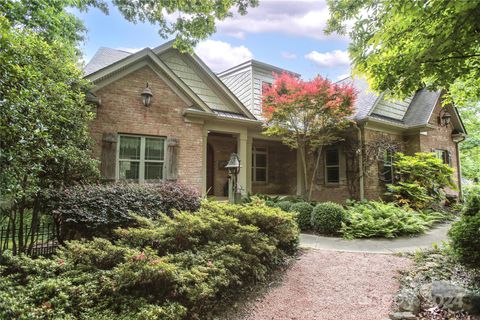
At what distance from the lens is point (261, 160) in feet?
47.2

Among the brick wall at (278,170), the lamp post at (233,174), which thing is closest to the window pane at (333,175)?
the brick wall at (278,170)

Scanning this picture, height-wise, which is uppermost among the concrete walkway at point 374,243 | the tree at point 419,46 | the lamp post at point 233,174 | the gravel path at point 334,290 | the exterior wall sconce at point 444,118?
the exterior wall sconce at point 444,118

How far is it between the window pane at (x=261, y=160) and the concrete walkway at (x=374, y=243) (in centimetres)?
689

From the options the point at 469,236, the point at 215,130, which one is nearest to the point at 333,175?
the point at 215,130

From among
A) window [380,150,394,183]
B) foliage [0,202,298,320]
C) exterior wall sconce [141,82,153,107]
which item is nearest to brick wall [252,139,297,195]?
window [380,150,394,183]

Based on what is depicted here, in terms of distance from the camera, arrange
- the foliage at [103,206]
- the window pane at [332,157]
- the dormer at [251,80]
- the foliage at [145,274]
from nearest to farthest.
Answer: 1. the foliage at [145,274]
2. the foliage at [103,206]
3. the window pane at [332,157]
4. the dormer at [251,80]

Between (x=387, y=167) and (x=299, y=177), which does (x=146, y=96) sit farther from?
(x=387, y=167)

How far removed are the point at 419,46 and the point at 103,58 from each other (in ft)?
34.6

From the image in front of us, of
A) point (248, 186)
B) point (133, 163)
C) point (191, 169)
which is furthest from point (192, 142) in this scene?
point (248, 186)

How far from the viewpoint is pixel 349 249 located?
240 inches

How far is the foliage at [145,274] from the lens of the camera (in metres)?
2.80

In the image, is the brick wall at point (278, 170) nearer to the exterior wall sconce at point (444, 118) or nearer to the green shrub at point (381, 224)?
the green shrub at point (381, 224)

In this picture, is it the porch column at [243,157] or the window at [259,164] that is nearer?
the porch column at [243,157]

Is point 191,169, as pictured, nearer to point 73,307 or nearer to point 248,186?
point 248,186
